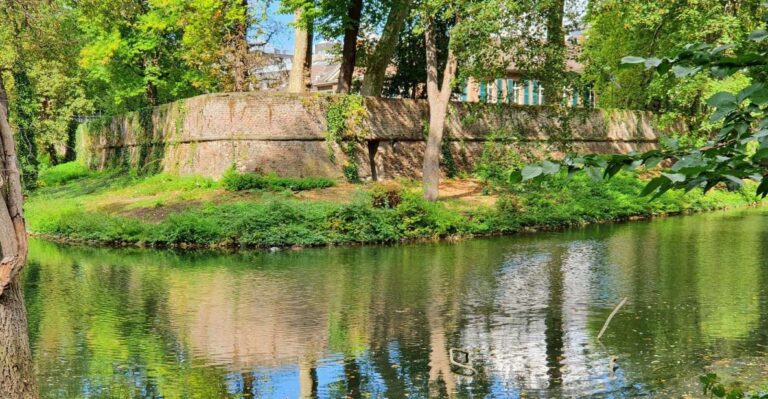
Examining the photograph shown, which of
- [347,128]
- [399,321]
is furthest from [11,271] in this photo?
[347,128]

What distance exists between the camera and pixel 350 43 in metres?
27.8

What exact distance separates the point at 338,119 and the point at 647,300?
1614 cm

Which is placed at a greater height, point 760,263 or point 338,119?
point 338,119

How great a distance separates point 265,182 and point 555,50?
354 inches

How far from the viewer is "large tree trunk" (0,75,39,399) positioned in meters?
5.80

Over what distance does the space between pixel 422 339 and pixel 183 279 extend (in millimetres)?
6971

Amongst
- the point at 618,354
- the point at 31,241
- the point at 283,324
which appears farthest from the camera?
the point at 31,241

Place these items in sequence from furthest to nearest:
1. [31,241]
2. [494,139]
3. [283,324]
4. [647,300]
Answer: [494,139] < [31,241] < [647,300] < [283,324]

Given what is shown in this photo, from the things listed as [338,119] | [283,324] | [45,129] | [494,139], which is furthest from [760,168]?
[45,129]

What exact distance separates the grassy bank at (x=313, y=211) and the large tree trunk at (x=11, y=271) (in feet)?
48.6

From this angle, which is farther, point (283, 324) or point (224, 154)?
point (224, 154)

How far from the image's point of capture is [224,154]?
26.9 m

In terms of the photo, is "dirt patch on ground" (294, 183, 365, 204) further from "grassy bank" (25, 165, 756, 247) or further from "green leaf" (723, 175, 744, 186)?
"green leaf" (723, 175, 744, 186)

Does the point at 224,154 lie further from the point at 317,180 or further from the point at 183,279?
the point at 183,279
